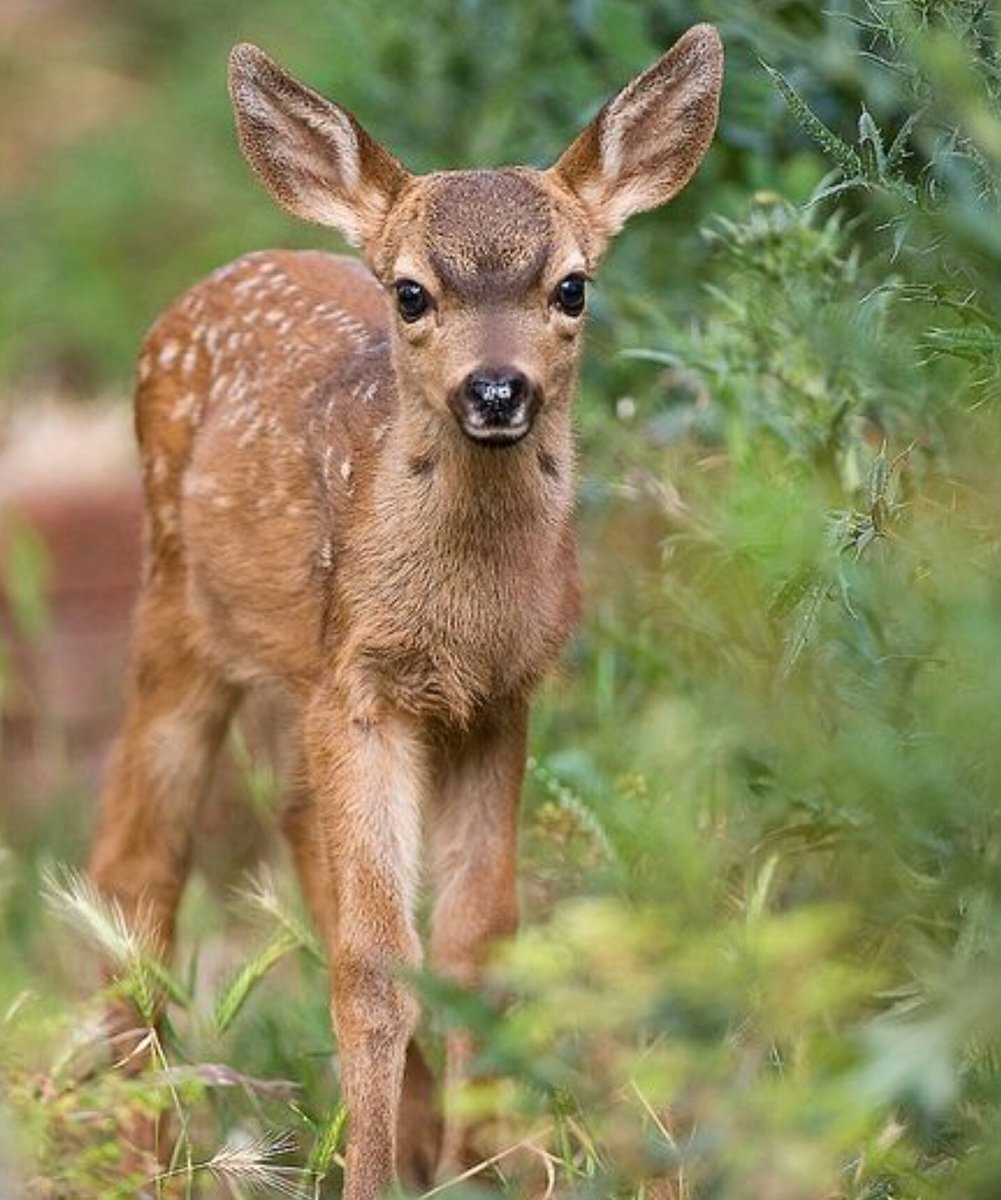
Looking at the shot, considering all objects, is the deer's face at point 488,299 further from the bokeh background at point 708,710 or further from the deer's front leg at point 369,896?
the deer's front leg at point 369,896

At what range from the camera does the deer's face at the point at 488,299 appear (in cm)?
516

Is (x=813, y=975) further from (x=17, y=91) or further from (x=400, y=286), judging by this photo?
(x=17, y=91)

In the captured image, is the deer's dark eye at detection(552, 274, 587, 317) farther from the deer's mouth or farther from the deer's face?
the deer's mouth

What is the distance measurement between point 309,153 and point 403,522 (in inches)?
31.1

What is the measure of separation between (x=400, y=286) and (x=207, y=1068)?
140 cm

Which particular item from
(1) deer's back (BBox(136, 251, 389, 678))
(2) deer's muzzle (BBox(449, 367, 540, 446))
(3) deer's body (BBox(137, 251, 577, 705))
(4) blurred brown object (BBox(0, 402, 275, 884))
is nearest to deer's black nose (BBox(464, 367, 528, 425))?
(2) deer's muzzle (BBox(449, 367, 540, 446))

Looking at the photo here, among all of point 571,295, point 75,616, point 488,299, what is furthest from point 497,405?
point 75,616

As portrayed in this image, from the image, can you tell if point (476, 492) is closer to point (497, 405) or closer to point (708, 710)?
point (497, 405)

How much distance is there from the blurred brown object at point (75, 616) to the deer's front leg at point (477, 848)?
2.93 m

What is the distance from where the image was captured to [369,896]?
18.0ft

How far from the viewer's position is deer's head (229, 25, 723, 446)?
17.2ft

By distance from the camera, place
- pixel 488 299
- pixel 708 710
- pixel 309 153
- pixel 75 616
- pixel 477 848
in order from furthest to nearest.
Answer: pixel 75 616, pixel 309 153, pixel 477 848, pixel 488 299, pixel 708 710

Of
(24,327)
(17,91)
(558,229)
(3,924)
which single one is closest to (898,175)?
(558,229)

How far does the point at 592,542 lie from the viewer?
Result: 7.39 meters
